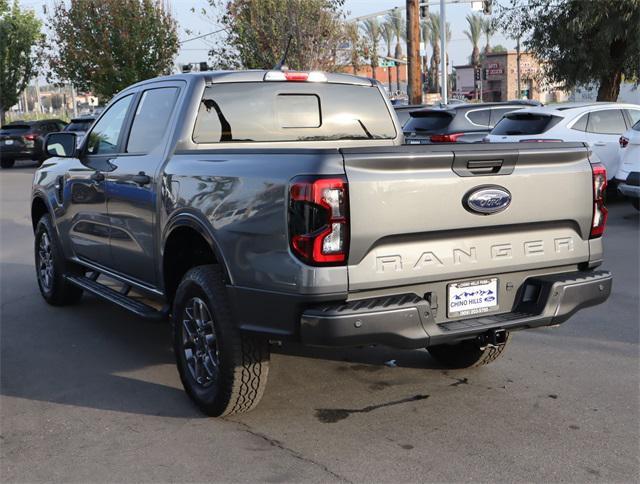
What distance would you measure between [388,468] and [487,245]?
1.27 metres

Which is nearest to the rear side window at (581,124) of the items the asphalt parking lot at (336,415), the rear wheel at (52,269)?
the asphalt parking lot at (336,415)

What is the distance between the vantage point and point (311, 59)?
96.7 feet

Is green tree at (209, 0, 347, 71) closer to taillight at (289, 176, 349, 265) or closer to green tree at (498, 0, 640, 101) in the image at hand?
green tree at (498, 0, 640, 101)

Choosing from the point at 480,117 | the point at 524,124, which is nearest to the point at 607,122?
the point at 524,124

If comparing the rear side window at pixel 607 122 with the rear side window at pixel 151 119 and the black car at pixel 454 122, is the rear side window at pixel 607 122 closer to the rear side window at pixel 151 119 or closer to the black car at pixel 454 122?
the black car at pixel 454 122

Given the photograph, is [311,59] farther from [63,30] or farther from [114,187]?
[114,187]

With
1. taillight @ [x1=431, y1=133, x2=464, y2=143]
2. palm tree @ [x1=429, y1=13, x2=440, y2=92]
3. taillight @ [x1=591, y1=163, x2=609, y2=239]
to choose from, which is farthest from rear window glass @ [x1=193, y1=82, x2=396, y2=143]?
palm tree @ [x1=429, y1=13, x2=440, y2=92]

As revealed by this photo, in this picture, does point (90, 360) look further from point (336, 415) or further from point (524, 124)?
point (524, 124)

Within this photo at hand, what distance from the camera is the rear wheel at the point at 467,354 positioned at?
5422 millimetres

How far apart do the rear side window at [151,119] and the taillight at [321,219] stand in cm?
186

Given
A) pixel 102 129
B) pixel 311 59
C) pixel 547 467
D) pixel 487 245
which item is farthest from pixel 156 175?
pixel 311 59

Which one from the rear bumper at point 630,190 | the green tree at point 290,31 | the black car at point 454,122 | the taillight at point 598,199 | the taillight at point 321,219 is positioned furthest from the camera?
the green tree at point 290,31

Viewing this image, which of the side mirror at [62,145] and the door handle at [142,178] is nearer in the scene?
the door handle at [142,178]

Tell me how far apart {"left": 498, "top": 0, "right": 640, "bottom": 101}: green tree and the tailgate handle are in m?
16.7
